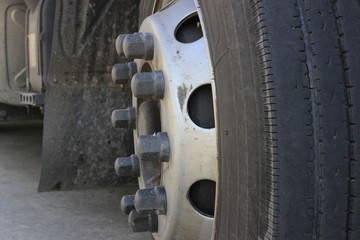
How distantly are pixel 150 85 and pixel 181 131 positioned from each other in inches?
5.6

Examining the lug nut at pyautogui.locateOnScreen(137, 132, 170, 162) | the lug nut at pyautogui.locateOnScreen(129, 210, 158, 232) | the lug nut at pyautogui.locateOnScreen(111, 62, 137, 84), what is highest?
the lug nut at pyautogui.locateOnScreen(111, 62, 137, 84)

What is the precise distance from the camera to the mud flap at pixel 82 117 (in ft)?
6.33

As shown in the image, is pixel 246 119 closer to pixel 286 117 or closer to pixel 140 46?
pixel 286 117

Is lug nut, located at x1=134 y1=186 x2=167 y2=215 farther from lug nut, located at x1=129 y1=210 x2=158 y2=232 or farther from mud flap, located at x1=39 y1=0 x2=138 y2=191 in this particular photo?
mud flap, located at x1=39 y1=0 x2=138 y2=191

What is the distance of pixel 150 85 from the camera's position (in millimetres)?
1088

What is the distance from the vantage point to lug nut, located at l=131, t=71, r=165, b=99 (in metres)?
1.08

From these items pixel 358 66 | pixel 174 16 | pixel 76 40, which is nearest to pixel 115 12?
pixel 76 40

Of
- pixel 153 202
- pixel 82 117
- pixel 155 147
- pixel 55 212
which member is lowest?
pixel 55 212

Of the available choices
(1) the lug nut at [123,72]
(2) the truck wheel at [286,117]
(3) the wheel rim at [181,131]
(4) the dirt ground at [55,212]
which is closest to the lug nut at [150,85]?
(3) the wheel rim at [181,131]

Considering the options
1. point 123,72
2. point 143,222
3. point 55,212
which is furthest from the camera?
point 55,212

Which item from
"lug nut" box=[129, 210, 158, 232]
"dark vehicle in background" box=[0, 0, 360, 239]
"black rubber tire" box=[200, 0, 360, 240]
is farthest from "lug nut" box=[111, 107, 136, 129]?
"black rubber tire" box=[200, 0, 360, 240]

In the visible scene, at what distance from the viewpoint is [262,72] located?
771 millimetres

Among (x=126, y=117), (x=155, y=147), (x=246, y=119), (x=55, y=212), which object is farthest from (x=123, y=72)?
(x=55, y=212)

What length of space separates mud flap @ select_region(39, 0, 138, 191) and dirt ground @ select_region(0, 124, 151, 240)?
0.08 meters
